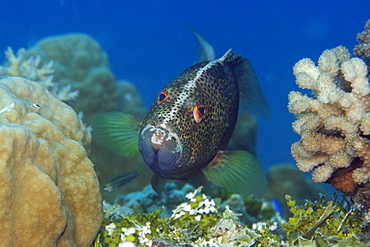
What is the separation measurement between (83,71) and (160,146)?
6050 mm

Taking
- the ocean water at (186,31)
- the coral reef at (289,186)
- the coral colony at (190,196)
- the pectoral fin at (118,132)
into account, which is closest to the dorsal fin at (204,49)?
the pectoral fin at (118,132)

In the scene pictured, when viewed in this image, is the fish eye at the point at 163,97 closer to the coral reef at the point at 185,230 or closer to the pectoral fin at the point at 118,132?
the pectoral fin at the point at 118,132

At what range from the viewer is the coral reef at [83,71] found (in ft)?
26.6

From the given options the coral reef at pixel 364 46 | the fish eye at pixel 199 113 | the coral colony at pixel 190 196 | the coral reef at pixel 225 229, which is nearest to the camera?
the coral colony at pixel 190 196

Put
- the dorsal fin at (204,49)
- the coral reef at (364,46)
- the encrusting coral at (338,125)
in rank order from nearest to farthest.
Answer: the encrusting coral at (338,125) < the coral reef at (364,46) < the dorsal fin at (204,49)

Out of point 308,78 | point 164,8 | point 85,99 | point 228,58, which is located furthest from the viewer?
point 164,8

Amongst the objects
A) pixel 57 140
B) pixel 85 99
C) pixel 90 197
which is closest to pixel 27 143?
pixel 57 140

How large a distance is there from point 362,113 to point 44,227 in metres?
2.90

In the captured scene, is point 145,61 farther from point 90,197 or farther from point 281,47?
point 90,197

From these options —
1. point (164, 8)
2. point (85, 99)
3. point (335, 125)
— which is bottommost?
point (335, 125)

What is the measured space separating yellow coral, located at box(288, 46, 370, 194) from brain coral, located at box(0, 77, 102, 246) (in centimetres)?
207

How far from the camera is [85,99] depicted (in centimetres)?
806

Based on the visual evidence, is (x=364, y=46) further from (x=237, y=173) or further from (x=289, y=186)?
(x=289, y=186)

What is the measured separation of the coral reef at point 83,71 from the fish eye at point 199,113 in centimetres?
492
